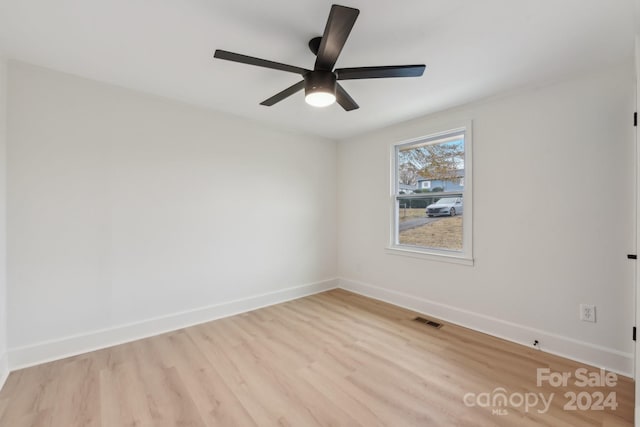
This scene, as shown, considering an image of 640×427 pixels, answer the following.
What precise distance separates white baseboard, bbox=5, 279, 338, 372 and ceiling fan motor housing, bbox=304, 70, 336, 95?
2.62 m

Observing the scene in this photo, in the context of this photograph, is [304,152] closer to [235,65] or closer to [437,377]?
[235,65]

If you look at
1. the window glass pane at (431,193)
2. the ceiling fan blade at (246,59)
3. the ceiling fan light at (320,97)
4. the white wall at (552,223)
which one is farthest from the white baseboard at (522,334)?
the ceiling fan blade at (246,59)

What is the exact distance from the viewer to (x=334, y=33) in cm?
143

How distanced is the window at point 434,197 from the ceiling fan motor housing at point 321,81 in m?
1.87

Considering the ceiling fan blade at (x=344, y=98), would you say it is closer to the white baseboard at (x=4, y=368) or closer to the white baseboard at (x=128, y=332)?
the white baseboard at (x=128, y=332)

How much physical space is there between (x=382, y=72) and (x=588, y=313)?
2510 mm

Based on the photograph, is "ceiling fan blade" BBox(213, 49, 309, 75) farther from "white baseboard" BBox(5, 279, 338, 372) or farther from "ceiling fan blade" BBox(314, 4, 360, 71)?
"white baseboard" BBox(5, 279, 338, 372)

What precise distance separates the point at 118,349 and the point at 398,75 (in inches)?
126

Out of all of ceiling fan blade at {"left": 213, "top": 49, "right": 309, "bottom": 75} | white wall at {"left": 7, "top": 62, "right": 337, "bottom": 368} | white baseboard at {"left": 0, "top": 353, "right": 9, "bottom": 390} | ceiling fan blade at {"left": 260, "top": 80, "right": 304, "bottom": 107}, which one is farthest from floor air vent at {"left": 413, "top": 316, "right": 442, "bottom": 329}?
white baseboard at {"left": 0, "top": 353, "right": 9, "bottom": 390}

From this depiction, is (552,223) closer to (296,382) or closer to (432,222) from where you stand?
(432,222)

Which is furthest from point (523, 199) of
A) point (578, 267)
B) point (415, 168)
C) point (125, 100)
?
point (125, 100)

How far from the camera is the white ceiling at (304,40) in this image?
157 centimetres

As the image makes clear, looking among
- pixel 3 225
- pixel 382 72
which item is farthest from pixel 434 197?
pixel 3 225

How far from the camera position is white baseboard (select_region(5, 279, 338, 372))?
222 centimetres
